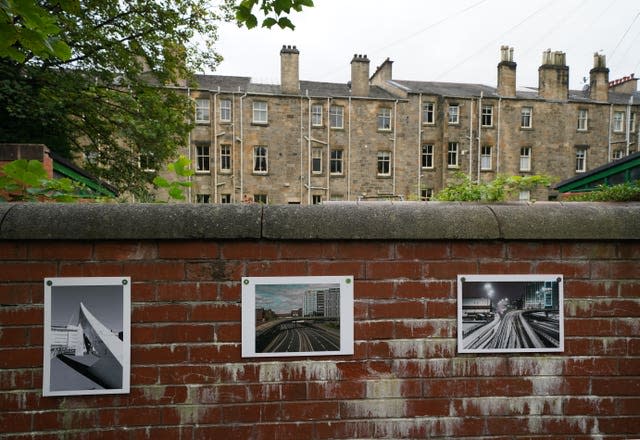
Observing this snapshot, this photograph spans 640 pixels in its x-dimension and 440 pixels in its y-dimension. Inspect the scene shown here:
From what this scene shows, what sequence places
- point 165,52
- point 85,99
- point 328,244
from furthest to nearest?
point 165,52 → point 85,99 → point 328,244

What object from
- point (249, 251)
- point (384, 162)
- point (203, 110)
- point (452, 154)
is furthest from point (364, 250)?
point (452, 154)

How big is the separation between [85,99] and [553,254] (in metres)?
13.8

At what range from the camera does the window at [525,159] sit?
3666 centimetres

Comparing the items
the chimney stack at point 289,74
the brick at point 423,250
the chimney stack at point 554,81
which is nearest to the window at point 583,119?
the chimney stack at point 554,81

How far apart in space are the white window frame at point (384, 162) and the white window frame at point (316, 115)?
17.7 ft

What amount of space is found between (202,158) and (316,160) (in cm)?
860

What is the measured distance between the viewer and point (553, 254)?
271 cm

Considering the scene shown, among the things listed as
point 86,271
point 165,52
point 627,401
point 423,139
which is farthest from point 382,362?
point 423,139

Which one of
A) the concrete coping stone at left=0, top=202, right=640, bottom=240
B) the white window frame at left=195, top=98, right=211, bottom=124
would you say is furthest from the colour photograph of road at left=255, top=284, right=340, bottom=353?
the white window frame at left=195, top=98, right=211, bottom=124

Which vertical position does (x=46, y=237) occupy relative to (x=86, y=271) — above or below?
above

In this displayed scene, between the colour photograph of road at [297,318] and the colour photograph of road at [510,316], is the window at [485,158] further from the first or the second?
the colour photograph of road at [297,318]

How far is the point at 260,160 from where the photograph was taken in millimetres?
33062

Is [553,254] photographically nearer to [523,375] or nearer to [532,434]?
[523,375]

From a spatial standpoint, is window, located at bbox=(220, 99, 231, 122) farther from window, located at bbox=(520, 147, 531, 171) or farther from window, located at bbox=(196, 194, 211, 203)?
window, located at bbox=(520, 147, 531, 171)
